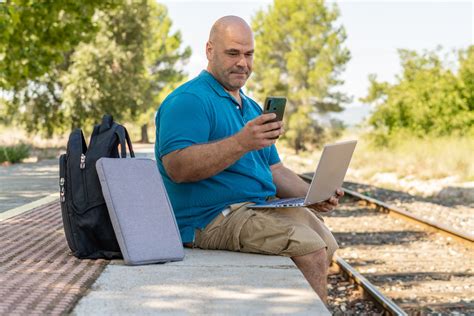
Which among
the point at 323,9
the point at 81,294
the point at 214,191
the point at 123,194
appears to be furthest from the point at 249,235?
the point at 323,9

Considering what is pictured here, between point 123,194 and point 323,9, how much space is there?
55.1 metres

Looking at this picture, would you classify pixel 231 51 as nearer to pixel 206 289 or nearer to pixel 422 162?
pixel 206 289

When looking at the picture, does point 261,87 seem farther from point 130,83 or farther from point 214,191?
point 214,191

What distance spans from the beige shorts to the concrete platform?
3.9 inches

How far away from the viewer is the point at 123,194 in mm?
5164

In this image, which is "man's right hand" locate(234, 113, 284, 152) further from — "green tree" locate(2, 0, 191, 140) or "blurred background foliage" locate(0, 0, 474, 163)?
"green tree" locate(2, 0, 191, 140)

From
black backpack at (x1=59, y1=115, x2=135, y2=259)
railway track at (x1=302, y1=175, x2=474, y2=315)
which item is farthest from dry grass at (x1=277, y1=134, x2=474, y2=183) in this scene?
black backpack at (x1=59, y1=115, x2=135, y2=259)

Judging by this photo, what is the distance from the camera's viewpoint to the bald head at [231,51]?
5461mm

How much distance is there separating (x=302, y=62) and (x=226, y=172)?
5423 centimetres

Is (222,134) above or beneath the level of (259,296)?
above

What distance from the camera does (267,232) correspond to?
5332 mm

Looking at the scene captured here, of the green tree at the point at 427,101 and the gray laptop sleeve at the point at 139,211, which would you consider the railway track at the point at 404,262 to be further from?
the green tree at the point at 427,101

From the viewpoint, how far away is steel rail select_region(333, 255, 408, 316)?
6.72 m

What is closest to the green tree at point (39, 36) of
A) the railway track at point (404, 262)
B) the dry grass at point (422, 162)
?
the dry grass at point (422, 162)
